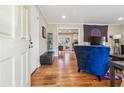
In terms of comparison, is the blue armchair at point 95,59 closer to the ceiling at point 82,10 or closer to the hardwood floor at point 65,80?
the hardwood floor at point 65,80

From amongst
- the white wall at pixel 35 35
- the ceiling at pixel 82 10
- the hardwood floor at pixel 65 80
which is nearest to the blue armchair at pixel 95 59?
the hardwood floor at pixel 65 80

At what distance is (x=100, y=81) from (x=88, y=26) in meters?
6.47

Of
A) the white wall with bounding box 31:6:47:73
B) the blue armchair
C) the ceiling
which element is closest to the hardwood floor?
the blue armchair

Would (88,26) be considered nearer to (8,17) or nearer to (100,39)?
(100,39)

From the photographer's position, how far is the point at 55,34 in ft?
30.8

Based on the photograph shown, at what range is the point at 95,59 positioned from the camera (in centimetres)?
358

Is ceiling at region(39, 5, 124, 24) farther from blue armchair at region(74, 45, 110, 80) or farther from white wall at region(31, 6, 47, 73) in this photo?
blue armchair at region(74, 45, 110, 80)

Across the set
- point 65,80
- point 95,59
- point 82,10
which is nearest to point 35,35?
point 65,80

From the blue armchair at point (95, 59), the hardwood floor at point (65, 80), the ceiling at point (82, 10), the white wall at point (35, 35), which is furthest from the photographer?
the ceiling at point (82, 10)

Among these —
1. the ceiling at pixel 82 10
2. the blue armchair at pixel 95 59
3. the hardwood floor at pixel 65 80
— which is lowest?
the hardwood floor at pixel 65 80

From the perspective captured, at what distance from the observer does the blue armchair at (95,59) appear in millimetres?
3389

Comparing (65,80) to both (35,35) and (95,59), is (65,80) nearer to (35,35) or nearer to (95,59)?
(95,59)

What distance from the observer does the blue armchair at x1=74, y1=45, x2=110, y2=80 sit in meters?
3.39
